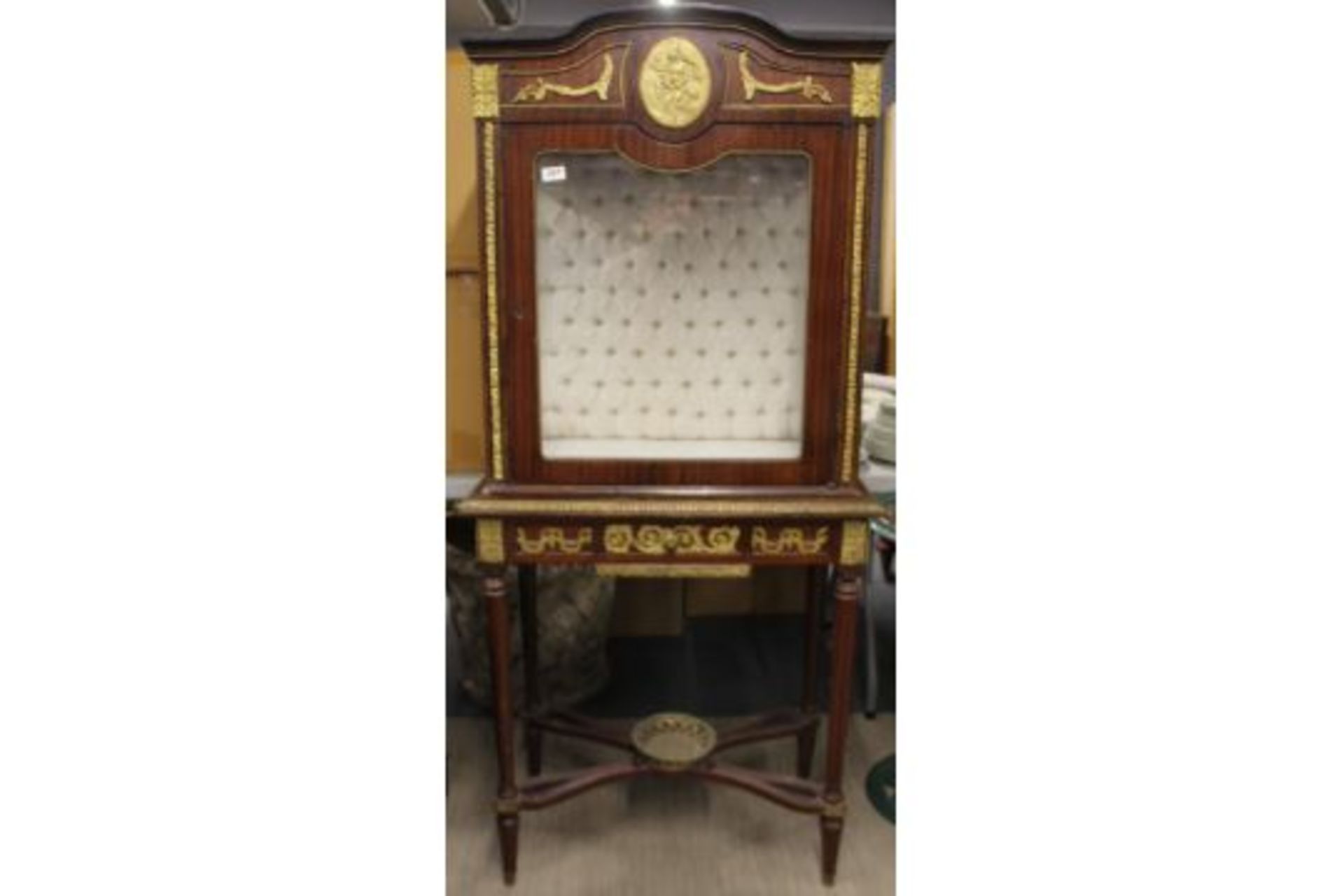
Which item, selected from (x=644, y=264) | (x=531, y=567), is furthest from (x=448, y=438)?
(x=644, y=264)

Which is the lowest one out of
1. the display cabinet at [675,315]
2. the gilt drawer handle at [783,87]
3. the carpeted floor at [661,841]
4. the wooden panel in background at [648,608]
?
the carpeted floor at [661,841]

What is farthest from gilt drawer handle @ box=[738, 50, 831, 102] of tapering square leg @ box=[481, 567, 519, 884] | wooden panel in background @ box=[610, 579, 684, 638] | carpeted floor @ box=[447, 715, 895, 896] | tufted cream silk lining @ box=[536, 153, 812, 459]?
wooden panel in background @ box=[610, 579, 684, 638]

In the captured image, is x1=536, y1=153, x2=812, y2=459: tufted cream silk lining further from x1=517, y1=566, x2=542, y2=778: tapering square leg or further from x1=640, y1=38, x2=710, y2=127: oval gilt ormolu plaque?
x1=517, y1=566, x2=542, y2=778: tapering square leg

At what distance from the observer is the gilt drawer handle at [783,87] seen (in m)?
1.32

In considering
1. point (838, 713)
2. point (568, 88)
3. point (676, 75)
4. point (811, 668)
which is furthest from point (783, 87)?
point (811, 668)

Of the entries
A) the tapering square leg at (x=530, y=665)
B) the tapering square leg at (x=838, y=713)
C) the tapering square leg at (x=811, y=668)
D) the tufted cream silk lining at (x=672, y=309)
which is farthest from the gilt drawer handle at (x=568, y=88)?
the tapering square leg at (x=811, y=668)

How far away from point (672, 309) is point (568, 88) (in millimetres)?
432

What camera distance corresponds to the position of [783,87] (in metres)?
1.33

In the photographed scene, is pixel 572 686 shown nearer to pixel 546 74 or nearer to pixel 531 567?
pixel 531 567

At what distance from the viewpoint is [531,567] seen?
2.00 meters

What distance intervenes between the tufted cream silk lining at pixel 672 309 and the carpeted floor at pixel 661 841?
0.84m

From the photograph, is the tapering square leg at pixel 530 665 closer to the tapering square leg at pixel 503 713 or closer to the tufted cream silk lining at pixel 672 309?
the tapering square leg at pixel 503 713

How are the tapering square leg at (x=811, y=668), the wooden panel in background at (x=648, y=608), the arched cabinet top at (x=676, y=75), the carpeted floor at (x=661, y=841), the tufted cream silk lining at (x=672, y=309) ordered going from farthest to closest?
the wooden panel in background at (x=648, y=608)
the tapering square leg at (x=811, y=668)
the carpeted floor at (x=661, y=841)
the tufted cream silk lining at (x=672, y=309)
the arched cabinet top at (x=676, y=75)

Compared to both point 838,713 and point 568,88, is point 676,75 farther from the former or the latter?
point 838,713
